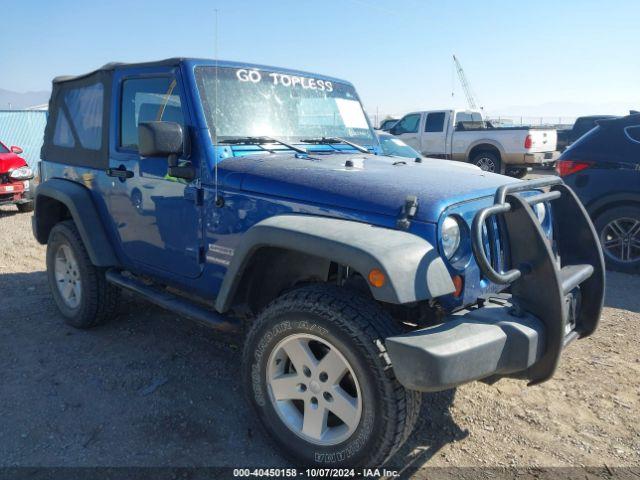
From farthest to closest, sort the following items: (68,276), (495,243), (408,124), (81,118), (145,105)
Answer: (408,124), (68,276), (81,118), (145,105), (495,243)

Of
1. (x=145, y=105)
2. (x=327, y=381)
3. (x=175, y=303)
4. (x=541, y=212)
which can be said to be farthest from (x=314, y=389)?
(x=145, y=105)

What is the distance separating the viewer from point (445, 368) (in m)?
2.19

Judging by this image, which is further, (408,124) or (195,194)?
(408,124)

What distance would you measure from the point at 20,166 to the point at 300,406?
9.60m

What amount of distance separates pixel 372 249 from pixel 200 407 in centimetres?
173

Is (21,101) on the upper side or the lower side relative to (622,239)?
upper

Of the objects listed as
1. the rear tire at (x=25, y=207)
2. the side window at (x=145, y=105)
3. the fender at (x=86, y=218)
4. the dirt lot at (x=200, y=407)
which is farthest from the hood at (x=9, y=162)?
the side window at (x=145, y=105)

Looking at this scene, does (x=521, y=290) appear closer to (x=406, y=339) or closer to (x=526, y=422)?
(x=406, y=339)

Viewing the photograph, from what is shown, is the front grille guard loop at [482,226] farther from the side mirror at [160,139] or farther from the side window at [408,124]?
the side window at [408,124]

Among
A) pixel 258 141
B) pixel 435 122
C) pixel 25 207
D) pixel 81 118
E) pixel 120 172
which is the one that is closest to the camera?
pixel 258 141

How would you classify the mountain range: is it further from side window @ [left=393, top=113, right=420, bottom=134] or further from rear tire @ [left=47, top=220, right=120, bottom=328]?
side window @ [left=393, top=113, right=420, bottom=134]

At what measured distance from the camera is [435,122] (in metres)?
15.9

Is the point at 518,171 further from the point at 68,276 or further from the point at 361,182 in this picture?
the point at 361,182

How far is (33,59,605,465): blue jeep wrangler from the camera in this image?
2.37 m
